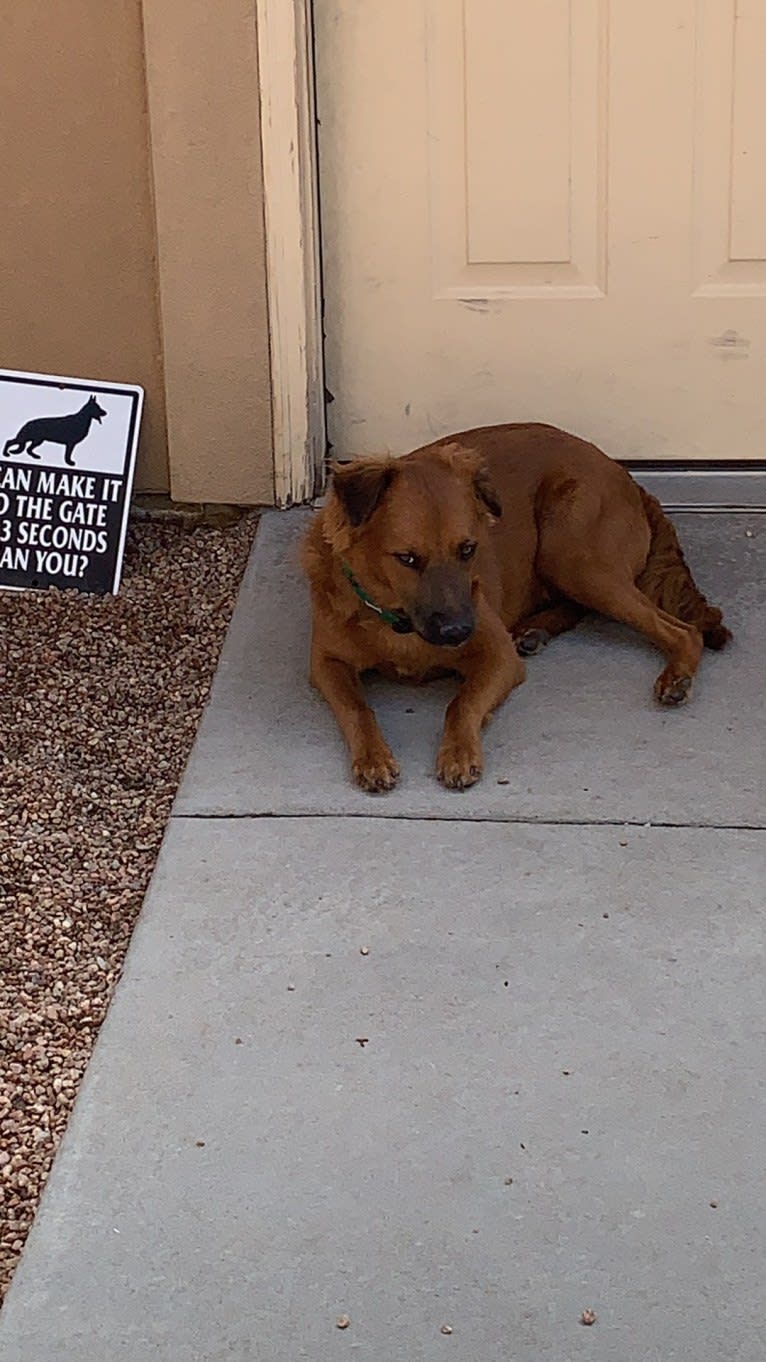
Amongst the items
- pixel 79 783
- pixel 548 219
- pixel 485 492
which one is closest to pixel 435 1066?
pixel 79 783

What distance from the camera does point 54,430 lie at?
4.50 metres

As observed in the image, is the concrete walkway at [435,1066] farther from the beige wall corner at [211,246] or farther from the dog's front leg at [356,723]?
the beige wall corner at [211,246]

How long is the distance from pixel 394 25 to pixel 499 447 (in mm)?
1153

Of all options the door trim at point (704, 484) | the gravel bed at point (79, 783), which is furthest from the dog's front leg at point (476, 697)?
the door trim at point (704, 484)

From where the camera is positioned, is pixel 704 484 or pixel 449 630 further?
pixel 704 484

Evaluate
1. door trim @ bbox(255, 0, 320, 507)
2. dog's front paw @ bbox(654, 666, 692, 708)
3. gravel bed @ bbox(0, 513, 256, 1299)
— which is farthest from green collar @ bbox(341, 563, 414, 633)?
door trim @ bbox(255, 0, 320, 507)

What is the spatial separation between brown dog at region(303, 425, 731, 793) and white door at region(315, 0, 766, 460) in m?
0.44

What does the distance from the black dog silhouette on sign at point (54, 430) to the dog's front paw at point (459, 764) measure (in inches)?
61.4

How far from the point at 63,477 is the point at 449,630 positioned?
58.4 inches

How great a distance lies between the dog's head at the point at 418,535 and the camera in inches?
138

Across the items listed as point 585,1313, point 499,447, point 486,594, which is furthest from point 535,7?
point 585,1313

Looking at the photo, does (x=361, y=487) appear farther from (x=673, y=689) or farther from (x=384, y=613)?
(x=673, y=689)

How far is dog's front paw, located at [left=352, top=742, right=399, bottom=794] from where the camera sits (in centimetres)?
343

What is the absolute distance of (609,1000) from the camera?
2787mm
